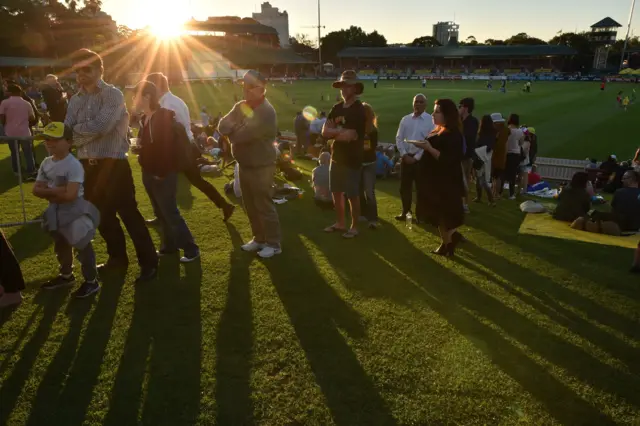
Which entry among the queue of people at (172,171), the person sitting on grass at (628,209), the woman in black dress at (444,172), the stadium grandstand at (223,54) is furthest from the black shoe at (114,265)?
the stadium grandstand at (223,54)

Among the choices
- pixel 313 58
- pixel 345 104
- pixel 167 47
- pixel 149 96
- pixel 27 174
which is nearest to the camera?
pixel 149 96

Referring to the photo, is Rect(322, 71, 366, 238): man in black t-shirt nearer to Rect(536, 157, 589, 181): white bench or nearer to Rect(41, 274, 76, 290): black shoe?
Rect(41, 274, 76, 290): black shoe

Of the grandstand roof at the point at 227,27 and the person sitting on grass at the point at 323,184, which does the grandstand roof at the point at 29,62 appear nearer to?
the grandstand roof at the point at 227,27

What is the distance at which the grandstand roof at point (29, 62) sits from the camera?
5269cm

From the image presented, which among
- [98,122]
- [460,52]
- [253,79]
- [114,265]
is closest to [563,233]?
[253,79]

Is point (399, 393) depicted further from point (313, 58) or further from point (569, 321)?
point (313, 58)

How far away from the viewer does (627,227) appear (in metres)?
6.52

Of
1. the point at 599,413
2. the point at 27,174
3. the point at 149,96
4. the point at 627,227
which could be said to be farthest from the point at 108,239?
the point at 627,227

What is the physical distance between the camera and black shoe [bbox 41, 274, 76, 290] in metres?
4.50

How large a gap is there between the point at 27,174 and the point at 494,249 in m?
9.47

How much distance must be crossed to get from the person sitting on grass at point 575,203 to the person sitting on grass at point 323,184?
146 inches

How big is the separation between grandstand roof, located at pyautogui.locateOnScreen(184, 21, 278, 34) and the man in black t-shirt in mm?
100631

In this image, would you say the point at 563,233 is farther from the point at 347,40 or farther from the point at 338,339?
the point at 347,40

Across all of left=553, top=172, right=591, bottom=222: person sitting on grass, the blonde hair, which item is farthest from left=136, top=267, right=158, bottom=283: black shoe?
left=553, top=172, right=591, bottom=222: person sitting on grass
